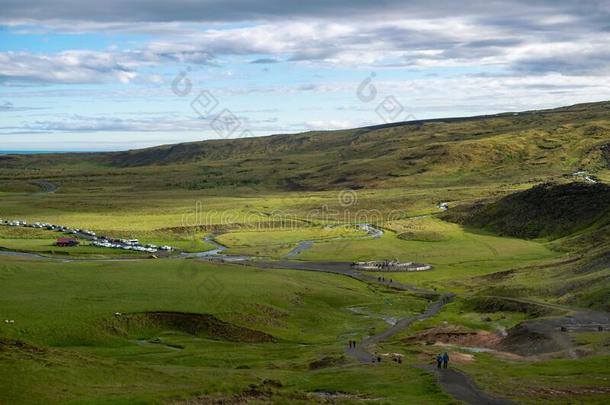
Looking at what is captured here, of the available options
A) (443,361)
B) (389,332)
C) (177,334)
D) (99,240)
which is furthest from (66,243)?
(443,361)

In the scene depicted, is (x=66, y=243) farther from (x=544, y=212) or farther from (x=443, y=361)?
(x=544, y=212)

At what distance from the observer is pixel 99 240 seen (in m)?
140

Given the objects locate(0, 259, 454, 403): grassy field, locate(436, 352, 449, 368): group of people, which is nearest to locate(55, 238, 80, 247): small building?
Result: locate(0, 259, 454, 403): grassy field

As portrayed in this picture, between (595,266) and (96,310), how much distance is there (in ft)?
213

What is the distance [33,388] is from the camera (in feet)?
136

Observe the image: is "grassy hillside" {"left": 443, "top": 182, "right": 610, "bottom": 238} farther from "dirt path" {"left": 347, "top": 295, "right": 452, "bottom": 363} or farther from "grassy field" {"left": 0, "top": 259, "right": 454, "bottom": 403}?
"grassy field" {"left": 0, "top": 259, "right": 454, "bottom": 403}

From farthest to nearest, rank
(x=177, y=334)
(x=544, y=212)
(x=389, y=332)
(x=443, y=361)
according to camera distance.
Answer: (x=544, y=212) < (x=389, y=332) < (x=177, y=334) < (x=443, y=361)

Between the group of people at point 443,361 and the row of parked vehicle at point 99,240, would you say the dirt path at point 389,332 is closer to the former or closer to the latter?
the group of people at point 443,361

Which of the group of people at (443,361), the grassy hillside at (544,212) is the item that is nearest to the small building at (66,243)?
the group of people at (443,361)

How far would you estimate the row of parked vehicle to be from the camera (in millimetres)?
131000

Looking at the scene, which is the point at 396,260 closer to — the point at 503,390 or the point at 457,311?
the point at 457,311

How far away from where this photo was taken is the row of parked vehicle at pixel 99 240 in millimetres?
131000

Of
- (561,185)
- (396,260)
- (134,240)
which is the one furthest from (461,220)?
(134,240)

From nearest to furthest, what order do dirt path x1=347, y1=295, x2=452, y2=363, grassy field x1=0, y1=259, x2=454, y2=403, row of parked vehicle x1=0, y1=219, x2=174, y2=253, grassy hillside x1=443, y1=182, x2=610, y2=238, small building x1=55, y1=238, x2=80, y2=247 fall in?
1. grassy field x1=0, y1=259, x2=454, y2=403
2. dirt path x1=347, y1=295, x2=452, y2=363
3. small building x1=55, y1=238, x2=80, y2=247
4. row of parked vehicle x1=0, y1=219, x2=174, y2=253
5. grassy hillside x1=443, y1=182, x2=610, y2=238
